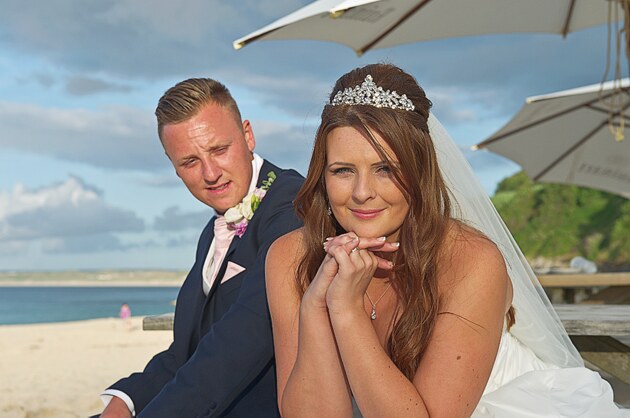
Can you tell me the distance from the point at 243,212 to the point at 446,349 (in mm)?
1030

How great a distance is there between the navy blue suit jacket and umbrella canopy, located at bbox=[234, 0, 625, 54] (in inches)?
92.9

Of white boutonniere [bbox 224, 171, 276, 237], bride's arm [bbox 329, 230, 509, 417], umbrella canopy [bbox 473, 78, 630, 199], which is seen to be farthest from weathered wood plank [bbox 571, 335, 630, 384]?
umbrella canopy [bbox 473, 78, 630, 199]

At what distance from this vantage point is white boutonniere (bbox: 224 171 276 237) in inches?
114

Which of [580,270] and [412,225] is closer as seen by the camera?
[412,225]

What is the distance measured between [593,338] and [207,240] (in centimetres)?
199

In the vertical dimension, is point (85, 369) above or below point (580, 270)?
below

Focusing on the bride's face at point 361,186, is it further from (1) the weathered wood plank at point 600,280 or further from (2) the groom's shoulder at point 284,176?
(1) the weathered wood plank at point 600,280

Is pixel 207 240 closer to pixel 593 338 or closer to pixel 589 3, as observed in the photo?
pixel 593 338

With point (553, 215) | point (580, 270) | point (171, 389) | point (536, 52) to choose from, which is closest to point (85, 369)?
point (580, 270)

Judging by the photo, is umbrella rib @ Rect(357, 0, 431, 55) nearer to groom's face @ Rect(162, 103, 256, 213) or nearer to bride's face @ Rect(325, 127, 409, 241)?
groom's face @ Rect(162, 103, 256, 213)

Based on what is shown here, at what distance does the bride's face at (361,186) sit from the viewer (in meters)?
2.35

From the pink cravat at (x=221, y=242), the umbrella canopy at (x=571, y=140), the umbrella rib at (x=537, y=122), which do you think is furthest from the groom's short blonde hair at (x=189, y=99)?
the umbrella rib at (x=537, y=122)

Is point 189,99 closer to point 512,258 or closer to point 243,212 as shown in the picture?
point 243,212

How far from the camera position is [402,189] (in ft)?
7.77
